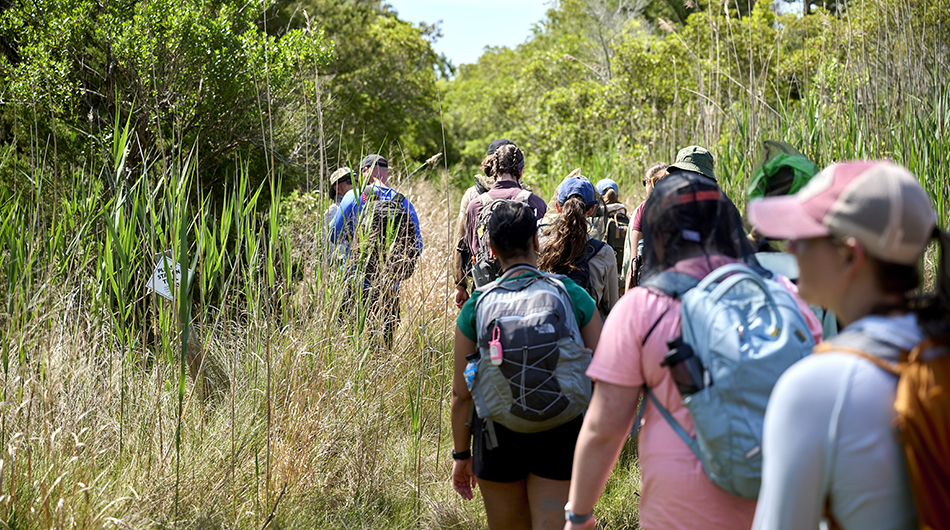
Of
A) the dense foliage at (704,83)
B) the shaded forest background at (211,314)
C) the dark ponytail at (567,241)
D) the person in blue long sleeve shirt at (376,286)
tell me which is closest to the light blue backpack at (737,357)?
the shaded forest background at (211,314)

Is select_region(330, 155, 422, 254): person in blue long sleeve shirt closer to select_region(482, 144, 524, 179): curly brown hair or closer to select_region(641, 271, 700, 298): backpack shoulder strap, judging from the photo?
select_region(482, 144, 524, 179): curly brown hair

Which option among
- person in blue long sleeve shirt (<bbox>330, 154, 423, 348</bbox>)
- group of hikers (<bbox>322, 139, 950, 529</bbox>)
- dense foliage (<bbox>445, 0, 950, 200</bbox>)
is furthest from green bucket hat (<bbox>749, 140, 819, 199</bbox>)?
dense foliage (<bbox>445, 0, 950, 200</bbox>)

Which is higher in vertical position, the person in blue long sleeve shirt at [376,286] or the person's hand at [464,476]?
the person in blue long sleeve shirt at [376,286]

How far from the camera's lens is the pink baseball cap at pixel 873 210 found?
102 cm

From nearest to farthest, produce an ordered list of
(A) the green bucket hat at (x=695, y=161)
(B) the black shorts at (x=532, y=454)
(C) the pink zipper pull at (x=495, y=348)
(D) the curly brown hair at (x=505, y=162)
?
(C) the pink zipper pull at (x=495, y=348), (B) the black shorts at (x=532, y=454), (A) the green bucket hat at (x=695, y=161), (D) the curly brown hair at (x=505, y=162)

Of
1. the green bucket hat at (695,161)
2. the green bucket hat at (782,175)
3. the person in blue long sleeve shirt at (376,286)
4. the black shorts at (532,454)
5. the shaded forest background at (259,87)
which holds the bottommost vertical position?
the black shorts at (532,454)

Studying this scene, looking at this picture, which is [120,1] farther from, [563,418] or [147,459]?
[563,418]

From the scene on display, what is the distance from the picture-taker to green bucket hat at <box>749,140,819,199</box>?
1930mm

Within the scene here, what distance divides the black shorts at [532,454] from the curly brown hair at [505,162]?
7.42 ft

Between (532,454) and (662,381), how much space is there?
2.74 ft

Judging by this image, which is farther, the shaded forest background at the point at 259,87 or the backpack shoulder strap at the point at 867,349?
the shaded forest background at the point at 259,87

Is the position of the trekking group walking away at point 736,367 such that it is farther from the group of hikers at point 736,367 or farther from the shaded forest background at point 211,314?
the shaded forest background at point 211,314

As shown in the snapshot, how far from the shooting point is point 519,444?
2236mm

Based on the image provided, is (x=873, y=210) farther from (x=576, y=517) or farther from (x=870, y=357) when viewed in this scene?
(x=576, y=517)
